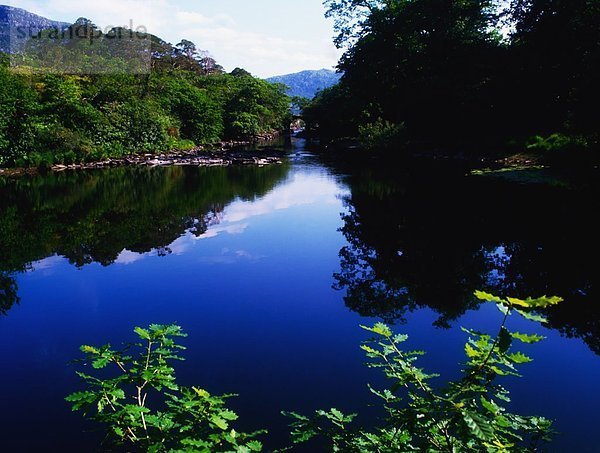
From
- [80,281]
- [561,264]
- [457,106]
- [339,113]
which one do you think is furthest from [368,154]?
[80,281]

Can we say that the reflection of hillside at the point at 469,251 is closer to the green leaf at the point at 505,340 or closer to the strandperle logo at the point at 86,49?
the green leaf at the point at 505,340

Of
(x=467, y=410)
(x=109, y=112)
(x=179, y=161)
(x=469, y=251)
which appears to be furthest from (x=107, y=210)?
(x=109, y=112)

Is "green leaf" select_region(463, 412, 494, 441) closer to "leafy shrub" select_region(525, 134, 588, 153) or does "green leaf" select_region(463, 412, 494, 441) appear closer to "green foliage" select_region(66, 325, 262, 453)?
"green foliage" select_region(66, 325, 262, 453)

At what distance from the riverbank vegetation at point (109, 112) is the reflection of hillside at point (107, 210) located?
5.18 metres

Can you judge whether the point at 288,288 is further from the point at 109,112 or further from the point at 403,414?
the point at 109,112

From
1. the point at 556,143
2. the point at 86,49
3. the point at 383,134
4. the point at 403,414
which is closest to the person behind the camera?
the point at 403,414

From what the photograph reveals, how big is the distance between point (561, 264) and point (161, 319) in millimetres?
10781

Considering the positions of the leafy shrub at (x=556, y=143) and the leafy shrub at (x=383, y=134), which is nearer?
the leafy shrub at (x=556, y=143)

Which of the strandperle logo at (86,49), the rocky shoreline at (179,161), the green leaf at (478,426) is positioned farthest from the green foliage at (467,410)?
the strandperle logo at (86,49)

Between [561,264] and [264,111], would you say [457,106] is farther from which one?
[264,111]

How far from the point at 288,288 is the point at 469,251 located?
6.26 meters

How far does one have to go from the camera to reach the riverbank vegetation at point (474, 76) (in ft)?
87.2

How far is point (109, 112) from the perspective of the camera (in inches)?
1575

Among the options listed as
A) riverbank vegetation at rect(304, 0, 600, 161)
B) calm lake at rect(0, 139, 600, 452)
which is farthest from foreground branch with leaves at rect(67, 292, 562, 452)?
riverbank vegetation at rect(304, 0, 600, 161)
